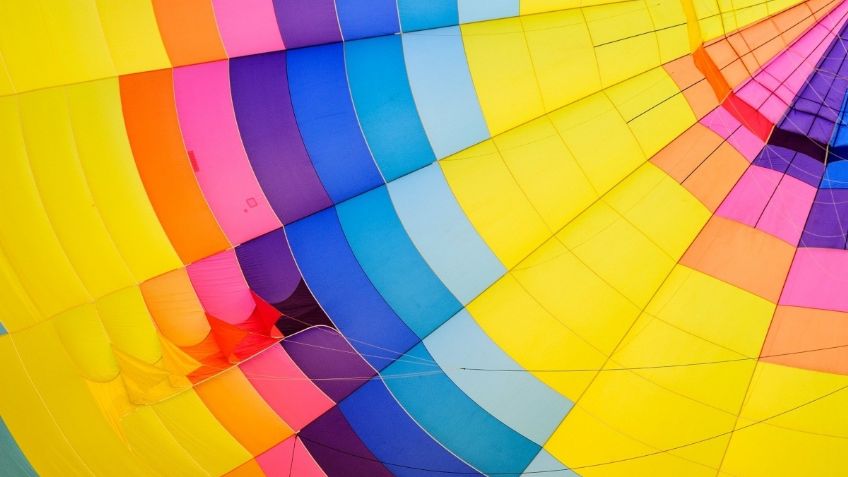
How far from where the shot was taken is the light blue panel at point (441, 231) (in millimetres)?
4352

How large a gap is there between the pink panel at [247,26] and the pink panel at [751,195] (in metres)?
2.50

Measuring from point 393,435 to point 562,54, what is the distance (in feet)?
7.63

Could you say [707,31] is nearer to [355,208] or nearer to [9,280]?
[355,208]

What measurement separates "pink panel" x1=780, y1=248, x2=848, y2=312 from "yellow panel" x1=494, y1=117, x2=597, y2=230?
1.09 meters

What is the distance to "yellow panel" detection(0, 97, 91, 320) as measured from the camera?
4500 millimetres

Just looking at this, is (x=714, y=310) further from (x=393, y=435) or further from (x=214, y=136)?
(x=214, y=136)

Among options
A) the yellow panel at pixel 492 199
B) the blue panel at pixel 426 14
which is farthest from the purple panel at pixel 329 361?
the blue panel at pixel 426 14

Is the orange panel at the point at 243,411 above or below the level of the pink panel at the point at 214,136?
below

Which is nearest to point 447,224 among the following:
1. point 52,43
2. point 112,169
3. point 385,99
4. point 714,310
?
point 385,99

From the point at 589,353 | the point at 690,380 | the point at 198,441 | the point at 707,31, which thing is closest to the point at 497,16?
the point at 707,31

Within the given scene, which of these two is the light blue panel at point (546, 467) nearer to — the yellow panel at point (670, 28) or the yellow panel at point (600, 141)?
the yellow panel at point (600, 141)

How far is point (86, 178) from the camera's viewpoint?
4480mm

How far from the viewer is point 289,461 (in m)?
4.91

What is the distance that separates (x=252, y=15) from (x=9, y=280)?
2.07 m
